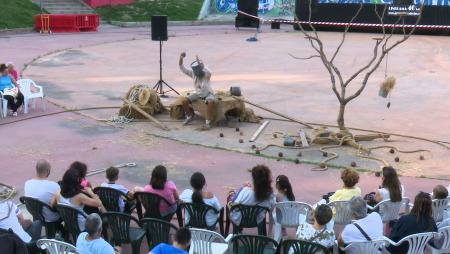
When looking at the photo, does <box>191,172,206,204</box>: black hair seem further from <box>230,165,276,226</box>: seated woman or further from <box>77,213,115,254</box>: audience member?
<box>77,213,115,254</box>: audience member

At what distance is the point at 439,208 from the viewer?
7.61m

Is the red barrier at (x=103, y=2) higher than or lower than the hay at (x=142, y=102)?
higher

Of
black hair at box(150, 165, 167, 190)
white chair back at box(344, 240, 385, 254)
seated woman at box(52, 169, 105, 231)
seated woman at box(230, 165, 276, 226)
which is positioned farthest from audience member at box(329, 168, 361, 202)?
seated woman at box(52, 169, 105, 231)

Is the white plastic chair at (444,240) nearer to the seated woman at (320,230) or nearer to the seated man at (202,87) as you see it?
the seated woman at (320,230)

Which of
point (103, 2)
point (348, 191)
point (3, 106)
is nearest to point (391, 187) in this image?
point (348, 191)

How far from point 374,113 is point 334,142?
3.45m

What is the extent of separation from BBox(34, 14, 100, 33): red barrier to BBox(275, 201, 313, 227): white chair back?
28087mm

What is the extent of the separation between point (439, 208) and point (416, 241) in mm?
1164

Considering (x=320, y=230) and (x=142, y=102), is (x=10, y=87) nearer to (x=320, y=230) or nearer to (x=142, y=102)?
(x=142, y=102)

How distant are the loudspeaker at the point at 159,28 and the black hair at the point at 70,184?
32.2 feet

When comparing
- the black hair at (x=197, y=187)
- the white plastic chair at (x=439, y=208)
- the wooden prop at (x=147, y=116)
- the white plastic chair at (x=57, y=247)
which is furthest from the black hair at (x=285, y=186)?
the wooden prop at (x=147, y=116)

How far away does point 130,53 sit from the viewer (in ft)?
84.0

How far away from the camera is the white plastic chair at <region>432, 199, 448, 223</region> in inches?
297

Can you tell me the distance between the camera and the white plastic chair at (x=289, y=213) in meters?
7.41
